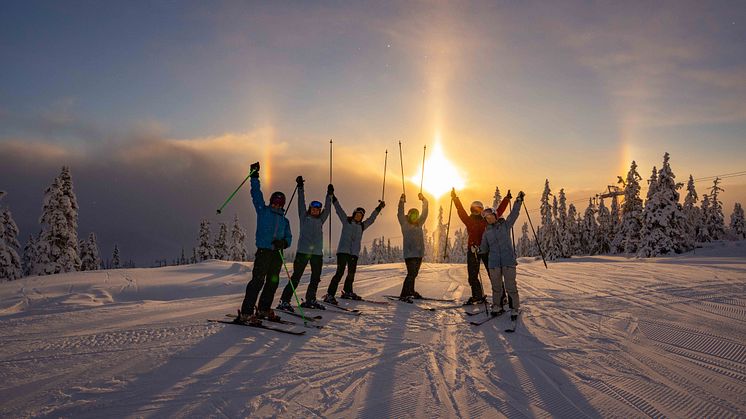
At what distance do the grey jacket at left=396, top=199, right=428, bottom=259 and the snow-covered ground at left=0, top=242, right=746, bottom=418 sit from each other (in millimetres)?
1994

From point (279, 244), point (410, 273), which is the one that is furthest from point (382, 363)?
point (410, 273)

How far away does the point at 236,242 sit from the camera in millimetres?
59188

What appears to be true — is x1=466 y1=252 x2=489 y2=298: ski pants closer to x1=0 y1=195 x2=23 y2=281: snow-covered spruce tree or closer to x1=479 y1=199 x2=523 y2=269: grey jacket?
x1=479 y1=199 x2=523 y2=269: grey jacket

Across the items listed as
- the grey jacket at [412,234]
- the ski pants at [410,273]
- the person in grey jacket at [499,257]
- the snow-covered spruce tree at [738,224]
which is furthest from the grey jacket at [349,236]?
the snow-covered spruce tree at [738,224]

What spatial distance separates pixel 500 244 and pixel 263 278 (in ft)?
17.1

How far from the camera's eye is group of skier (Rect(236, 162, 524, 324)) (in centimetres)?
731

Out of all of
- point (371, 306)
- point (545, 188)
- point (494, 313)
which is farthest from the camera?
point (545, 188)

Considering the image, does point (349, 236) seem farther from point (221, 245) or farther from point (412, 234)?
point (221, 245)

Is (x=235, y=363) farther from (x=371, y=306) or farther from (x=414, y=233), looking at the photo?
(x=414, y=233)

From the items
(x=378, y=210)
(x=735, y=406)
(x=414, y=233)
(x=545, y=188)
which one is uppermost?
(x=545, y=188)

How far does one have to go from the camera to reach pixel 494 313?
27.5 ft

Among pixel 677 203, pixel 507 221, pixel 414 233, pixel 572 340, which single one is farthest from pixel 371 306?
pixel 677 203

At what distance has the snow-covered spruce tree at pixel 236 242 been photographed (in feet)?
193

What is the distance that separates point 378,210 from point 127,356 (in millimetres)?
7575
